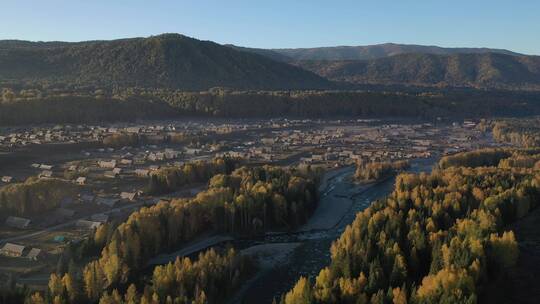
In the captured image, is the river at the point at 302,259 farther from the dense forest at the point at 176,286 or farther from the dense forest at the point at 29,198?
the dense forest at the point at 29,198

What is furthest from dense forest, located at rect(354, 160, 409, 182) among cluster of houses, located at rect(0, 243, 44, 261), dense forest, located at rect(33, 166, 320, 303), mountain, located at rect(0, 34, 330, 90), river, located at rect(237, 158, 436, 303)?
mountain, located at rect(0, 34, 330, 90)

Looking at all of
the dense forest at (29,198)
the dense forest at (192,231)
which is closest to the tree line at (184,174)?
the dense forest at (192,231)

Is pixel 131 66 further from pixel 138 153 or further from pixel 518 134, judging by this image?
pixel 518 134

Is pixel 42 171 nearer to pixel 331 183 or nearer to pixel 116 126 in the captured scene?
pixel 331 183

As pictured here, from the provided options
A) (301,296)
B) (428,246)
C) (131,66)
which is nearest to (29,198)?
(301,296)

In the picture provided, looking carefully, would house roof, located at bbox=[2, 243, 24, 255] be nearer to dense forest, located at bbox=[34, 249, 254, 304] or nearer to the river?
dense forest, located at bbox=[34, 249, 254, 304]

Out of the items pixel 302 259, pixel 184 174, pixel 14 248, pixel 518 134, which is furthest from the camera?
pixel 518 134
